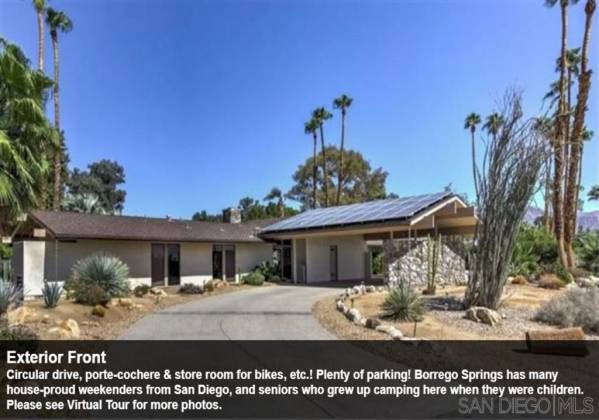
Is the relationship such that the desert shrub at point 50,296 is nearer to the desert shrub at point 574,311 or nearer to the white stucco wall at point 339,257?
the desert shrub at point 574,311

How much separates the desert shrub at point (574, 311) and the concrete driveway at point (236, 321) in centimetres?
550

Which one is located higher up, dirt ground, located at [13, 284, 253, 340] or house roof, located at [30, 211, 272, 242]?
house roof, located at [30, 211, 272, 242]

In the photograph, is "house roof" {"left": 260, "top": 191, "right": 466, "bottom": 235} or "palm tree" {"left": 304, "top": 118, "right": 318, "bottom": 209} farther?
"palm tree" {"left": 304, "top": 118, "right": 318, "bottom": 209}

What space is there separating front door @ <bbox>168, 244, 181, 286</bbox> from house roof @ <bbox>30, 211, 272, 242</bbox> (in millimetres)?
877

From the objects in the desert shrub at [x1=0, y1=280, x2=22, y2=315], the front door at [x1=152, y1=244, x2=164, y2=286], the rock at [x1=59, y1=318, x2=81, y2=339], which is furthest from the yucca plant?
the front door at [x1=152, y1=244, x2=164, y2=286]

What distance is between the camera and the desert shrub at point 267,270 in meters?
25.1

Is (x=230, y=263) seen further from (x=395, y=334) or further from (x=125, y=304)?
(x=395, y=334)

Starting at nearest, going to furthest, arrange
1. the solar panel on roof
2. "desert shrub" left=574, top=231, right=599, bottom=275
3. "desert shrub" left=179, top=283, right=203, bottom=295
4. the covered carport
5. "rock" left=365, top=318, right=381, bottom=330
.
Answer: "rock" left=365, top=318, right=381, bottom=330 → "desert shrub" left=179, top=283, right=203, bottom=295 → the solar panel on roof → the covered carport → "desert shrub" left=574, top=231, right=599, bottom=275

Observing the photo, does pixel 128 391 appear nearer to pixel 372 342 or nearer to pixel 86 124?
pixel 372 342

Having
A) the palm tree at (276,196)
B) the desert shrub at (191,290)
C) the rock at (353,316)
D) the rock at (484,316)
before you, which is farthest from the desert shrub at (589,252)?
the palm tree at (276,196)

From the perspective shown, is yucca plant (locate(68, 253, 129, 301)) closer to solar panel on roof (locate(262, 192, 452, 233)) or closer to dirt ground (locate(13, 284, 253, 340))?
dirt ground (locate(13, 284, 253, 340))

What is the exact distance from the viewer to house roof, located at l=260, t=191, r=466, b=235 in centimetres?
2050

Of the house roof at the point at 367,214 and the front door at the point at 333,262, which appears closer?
the house roof at the point at 367,214

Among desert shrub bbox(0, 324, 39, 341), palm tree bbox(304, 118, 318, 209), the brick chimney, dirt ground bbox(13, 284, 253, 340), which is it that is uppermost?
palm tree bbox(304, 118, 318, 209)
